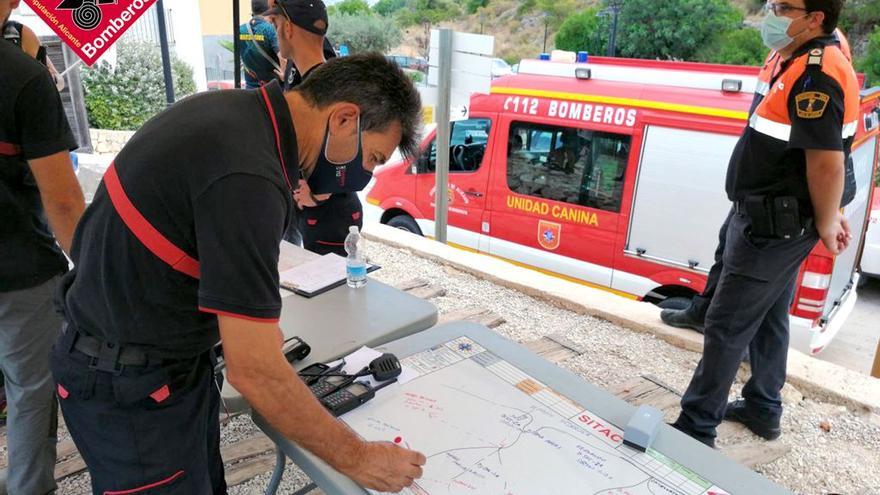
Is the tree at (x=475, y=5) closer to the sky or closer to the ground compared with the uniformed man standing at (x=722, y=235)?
closer to the sky

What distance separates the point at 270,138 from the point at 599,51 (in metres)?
22.0

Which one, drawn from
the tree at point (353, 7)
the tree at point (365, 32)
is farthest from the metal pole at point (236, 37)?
the tree at point (353, 7)

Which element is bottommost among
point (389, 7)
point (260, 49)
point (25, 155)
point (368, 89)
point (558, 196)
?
point (558, 196)

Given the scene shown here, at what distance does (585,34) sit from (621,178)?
1982 cm

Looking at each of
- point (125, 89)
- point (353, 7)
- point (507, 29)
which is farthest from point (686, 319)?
point (353, 7)

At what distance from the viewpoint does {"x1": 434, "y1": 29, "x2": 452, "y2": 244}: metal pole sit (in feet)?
14.7

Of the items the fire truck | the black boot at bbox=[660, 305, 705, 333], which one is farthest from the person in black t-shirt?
the black boot at bbox=[660, 305, 705, 333]

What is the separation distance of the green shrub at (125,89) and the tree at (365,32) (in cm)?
1519

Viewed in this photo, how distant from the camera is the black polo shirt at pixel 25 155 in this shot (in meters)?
1.65

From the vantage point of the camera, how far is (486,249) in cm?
531

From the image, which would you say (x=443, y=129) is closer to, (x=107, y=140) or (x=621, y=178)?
(x=621, y=178)

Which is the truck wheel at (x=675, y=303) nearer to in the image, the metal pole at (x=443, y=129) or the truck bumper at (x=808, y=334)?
the truck bumper at (x=808, y=334)

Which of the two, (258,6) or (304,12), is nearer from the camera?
(304,12)

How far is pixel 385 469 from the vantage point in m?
1.21
